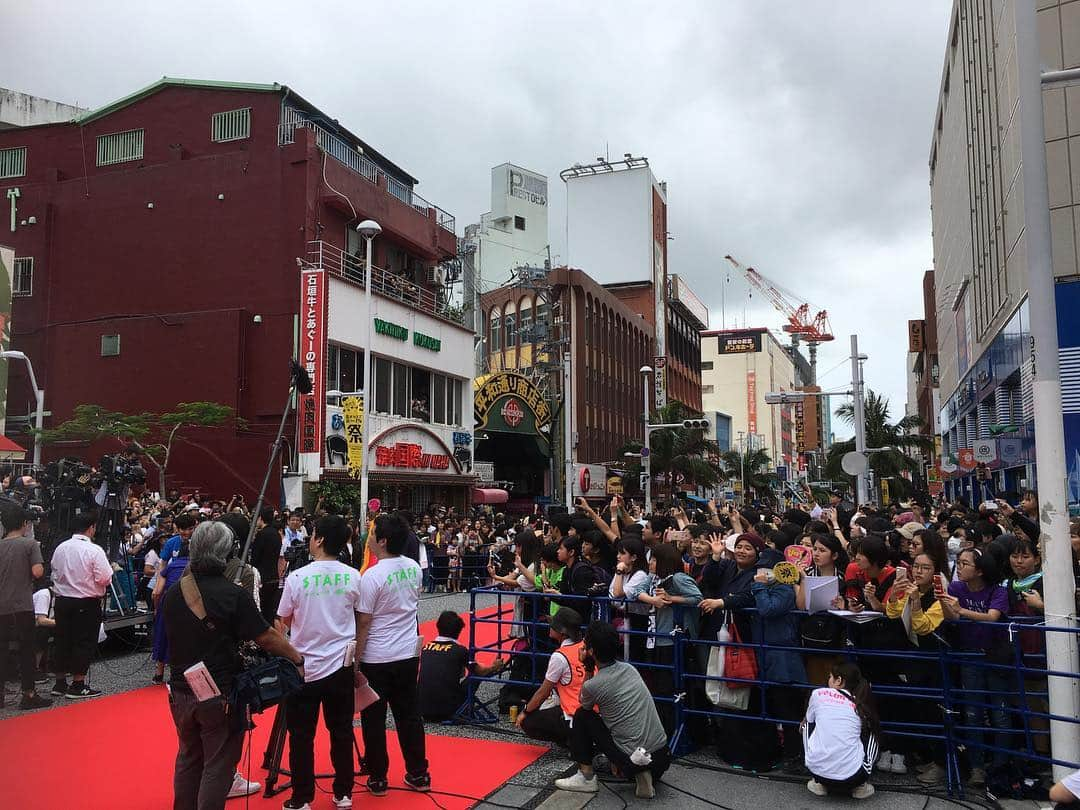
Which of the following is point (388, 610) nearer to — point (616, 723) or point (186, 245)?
point (616, 723)

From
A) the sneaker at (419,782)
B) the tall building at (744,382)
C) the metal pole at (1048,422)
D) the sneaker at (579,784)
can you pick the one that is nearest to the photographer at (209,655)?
the sneaker at (419,782)

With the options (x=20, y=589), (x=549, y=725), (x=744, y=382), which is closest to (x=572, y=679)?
(x=549, y=725)

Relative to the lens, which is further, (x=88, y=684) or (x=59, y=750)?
(x=88, y=684)

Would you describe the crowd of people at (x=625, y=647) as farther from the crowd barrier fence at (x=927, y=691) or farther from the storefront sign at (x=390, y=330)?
the storefront sign at (x=390, y=330)

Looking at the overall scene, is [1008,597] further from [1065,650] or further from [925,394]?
[925,394]

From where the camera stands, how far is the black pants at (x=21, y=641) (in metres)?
8.21

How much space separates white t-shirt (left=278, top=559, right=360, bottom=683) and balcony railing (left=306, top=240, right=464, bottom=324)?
73.1 ft

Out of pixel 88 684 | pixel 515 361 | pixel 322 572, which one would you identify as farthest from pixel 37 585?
pixel 515 361

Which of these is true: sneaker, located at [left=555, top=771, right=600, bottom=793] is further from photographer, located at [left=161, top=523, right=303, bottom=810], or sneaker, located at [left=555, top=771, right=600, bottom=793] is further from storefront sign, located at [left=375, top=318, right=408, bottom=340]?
storefront sign, located at [left=375, top=318, right=408, bottom=340]

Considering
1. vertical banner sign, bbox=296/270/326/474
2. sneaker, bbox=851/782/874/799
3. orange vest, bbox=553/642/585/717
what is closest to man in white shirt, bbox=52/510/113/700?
orange vest, bbox=553/642/585/717

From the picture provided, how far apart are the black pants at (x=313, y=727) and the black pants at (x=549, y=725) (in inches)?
67.7

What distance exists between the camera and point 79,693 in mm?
8992

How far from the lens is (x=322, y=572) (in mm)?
5566

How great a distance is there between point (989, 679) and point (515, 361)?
49.1m
